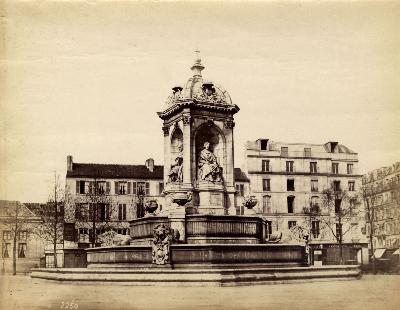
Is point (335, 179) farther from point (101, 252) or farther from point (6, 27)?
point (6, 27)

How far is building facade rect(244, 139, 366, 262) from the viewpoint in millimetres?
49562

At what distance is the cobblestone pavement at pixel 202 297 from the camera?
1338cm

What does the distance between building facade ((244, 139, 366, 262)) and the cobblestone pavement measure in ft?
111

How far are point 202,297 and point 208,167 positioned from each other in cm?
773

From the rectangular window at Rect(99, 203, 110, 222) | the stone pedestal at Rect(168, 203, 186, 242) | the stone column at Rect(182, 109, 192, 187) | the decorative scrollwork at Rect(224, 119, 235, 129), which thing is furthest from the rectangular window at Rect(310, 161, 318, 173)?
the stone pedestal at Rect(168, 203, 186, 242)

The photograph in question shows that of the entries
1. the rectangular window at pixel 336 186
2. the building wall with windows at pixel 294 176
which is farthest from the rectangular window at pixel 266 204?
the rectangular window at pixel 336 186

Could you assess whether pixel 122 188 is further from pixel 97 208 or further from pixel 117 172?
pixel 97 208

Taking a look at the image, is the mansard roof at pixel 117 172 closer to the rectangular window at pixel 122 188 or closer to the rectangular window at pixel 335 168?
the rectangular window at pixel 122 188

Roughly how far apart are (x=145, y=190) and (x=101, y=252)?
33.5 metres

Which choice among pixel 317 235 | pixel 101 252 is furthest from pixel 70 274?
pixel 317 235

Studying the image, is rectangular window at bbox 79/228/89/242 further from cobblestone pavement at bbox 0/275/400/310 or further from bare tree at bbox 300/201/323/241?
cobblestone pavement at bbox 0/275/400/310

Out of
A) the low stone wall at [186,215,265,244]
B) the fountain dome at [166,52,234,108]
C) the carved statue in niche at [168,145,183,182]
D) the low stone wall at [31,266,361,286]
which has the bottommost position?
the low stone wall at [31,266,361,286]

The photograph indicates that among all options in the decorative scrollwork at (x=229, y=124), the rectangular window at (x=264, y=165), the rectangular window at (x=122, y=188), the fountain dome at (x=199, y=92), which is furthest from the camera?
the rectangular window at (x=122, y=188)

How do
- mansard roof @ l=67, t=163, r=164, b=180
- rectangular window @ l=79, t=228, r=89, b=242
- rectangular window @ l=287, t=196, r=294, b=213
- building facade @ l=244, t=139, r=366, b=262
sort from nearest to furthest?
rectangular window @ l=79, t=228, r=89, b=242 < building facade @ l=244, t=139, r=366, b=262 < rectangular window @ l=287, t=196, r=294, b=213 < mansard roof @ l=67, t=163, r=164, b=180
